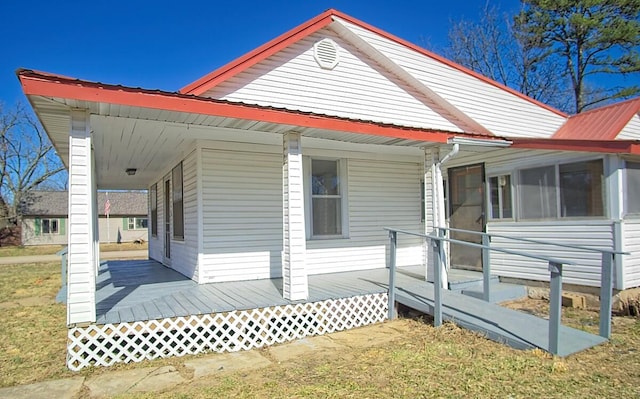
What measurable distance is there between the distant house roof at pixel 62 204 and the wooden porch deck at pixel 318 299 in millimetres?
33420

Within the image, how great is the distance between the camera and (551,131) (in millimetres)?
10727

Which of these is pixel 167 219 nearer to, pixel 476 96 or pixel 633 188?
pixel 476 96

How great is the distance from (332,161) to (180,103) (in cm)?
426

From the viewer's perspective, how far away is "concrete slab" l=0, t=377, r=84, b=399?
4.01m

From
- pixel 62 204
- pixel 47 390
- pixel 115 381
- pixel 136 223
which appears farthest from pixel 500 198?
pixel 62 204

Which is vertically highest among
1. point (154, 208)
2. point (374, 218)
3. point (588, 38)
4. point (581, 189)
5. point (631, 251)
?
point (588, 38)

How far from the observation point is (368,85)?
8734mm

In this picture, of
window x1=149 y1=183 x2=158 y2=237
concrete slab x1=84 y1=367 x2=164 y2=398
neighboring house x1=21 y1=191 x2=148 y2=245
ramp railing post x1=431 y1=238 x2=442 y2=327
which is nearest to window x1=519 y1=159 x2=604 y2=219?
ramp railing post x1=431 y1=238 x2=442 y2=327

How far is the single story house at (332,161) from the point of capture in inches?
195

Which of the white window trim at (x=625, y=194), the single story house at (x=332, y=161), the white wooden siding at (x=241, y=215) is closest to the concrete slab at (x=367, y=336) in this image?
the single story house at (x=332, y=161)

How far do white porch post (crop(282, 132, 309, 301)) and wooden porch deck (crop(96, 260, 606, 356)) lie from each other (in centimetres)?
21

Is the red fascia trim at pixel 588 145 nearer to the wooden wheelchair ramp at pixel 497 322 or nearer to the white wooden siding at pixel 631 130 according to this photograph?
the wooden wheelchair ramp at pixel 497 322

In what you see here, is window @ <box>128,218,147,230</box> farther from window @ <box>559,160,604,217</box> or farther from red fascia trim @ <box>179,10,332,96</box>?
window @ <box>559,160,604,217</box>

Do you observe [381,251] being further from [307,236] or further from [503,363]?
[503,363]
